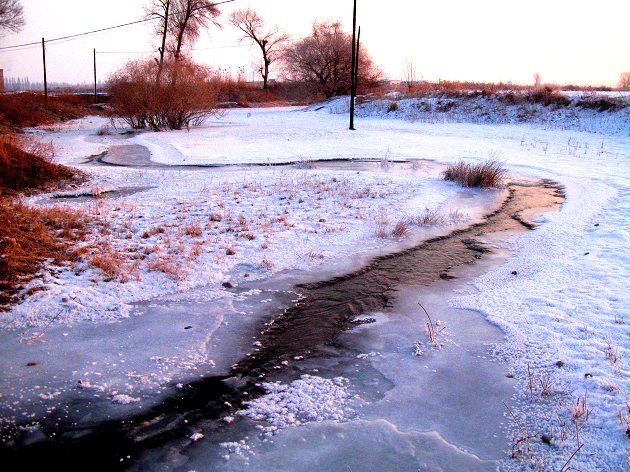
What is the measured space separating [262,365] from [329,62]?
155ft

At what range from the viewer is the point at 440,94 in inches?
1257

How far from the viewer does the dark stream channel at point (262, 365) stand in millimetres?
2918

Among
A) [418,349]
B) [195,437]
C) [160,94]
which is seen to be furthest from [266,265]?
[160,94]

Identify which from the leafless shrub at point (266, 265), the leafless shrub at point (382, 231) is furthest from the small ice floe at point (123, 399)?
the leafless shrub at point (382, 231)

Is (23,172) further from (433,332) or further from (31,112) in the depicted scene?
→ (31,112)

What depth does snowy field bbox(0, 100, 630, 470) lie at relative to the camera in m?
3.22

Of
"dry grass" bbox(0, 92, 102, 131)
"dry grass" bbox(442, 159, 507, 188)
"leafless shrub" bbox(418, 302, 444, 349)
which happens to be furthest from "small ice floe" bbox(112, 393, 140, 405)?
"dry grass" bbox(0, 92, 102, 131)

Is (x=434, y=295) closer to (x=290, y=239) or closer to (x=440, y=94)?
(x=290, y=239)

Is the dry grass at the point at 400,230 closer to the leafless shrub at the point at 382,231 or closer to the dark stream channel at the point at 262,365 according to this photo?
the leafless shrub at the point at 382,231

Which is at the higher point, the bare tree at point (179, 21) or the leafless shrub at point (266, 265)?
the bare tree at point (179, 21)

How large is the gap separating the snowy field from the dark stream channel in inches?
8.1

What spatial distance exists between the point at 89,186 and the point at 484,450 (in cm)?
889

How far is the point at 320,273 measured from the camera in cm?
585

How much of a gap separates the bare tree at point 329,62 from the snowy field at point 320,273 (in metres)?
37.1
